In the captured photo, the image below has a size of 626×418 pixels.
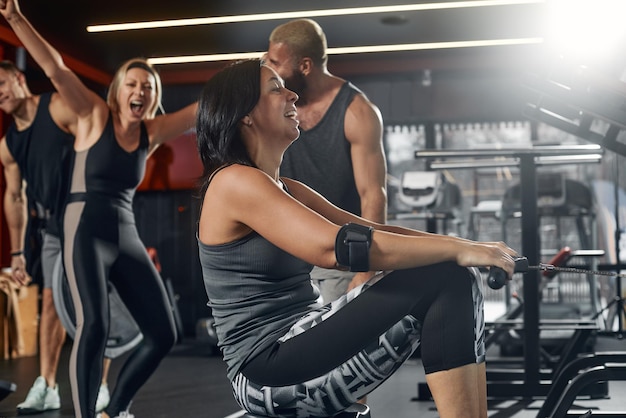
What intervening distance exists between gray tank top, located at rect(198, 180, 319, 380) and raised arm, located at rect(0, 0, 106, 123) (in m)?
1.26

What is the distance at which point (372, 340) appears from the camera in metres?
1.41

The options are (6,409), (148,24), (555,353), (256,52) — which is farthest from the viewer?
(256,52)

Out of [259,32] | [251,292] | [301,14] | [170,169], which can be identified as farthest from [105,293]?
[170,169]

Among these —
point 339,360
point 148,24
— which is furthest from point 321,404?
point 148,24

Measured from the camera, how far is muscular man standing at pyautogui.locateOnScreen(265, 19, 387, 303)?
235cm

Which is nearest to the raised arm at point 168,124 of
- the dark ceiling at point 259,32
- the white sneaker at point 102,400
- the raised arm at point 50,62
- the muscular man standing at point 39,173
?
the raised arm at point 50,62

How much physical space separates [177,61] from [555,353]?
4492 mm

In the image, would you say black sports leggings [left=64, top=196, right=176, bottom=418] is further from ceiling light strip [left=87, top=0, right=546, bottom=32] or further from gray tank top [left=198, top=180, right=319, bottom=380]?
ceiling light strip [left=87, top=0, right=546, bottom=32]

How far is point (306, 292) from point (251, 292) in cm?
12

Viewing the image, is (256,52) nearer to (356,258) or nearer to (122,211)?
(122,211)

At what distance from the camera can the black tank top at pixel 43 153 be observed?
335cm

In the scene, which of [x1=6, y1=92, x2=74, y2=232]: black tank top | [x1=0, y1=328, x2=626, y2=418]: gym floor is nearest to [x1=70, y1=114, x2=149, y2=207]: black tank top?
[x1=6, y1=92, x2=74, y2=232]: black tank top

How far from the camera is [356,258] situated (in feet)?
4.59

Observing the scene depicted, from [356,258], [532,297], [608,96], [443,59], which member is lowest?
[532,297]
